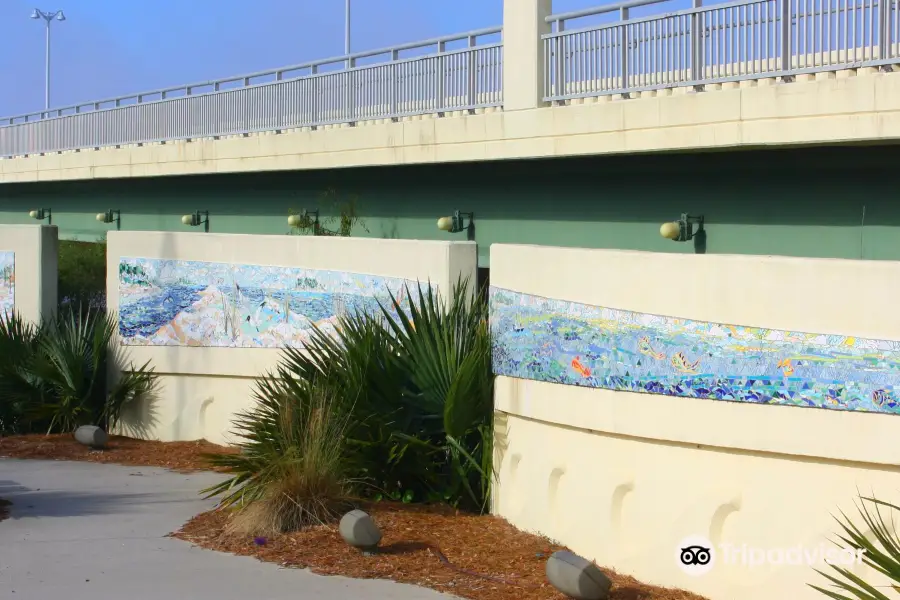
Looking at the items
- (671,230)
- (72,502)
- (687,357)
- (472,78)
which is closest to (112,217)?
(472,78)

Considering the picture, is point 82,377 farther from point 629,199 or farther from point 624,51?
point 624,51

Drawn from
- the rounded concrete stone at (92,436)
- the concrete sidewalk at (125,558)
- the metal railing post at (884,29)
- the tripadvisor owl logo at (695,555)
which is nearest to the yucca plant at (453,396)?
the concrete sidewalk at (125,558)

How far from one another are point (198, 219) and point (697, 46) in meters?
13.3

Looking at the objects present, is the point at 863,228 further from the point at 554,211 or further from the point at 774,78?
the point at 554,211

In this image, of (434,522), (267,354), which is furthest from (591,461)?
(267,354)

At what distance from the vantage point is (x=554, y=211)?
1502 cm

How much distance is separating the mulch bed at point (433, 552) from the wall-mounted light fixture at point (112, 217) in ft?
57.0

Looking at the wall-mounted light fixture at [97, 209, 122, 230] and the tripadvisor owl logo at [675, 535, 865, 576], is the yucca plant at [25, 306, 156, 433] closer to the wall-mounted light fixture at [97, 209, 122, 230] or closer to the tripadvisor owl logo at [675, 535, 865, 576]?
the tripadvisor owl logo at [675, 535, 865, 576]

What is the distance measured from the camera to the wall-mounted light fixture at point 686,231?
1299 cm

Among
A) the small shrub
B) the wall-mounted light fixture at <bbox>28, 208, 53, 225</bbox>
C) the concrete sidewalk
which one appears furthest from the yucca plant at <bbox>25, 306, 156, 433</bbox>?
the wall-mounted light fixture at <bbox>28, 208, 53, 225</bbox>

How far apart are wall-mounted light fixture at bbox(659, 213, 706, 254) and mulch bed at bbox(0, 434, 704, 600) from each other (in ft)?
14.2

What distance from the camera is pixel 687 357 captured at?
27.0 ft

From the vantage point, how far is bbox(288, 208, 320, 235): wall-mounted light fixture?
774 inches

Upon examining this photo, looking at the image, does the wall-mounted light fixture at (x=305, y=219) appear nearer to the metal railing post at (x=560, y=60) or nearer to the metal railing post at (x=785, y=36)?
the metal railing post at (x=560, y=60)
